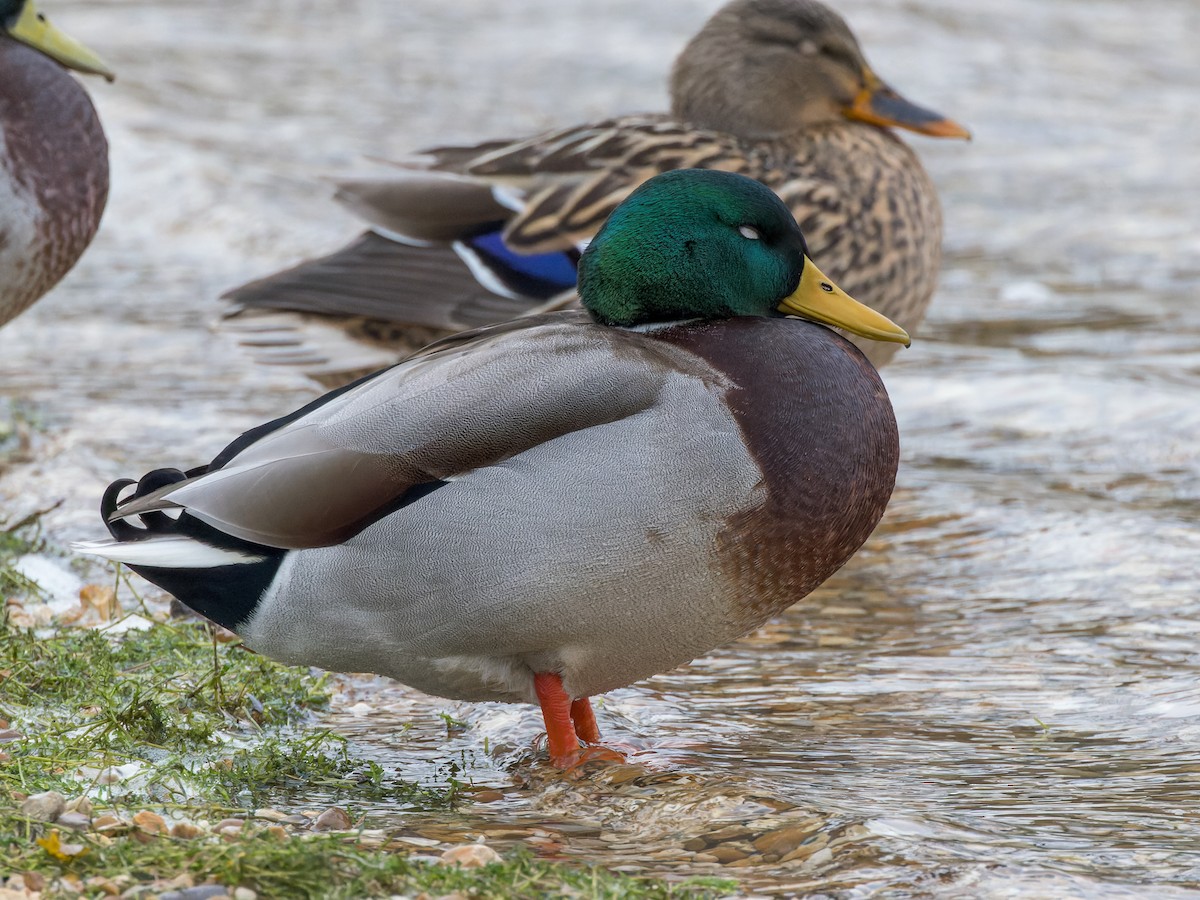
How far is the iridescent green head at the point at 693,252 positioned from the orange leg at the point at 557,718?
2.37ft

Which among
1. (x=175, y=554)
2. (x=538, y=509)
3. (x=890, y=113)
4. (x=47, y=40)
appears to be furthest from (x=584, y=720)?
(x=890, y=113)

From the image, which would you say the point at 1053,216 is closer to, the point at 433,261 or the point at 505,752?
the point at 433,261

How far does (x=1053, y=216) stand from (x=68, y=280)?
5.44m

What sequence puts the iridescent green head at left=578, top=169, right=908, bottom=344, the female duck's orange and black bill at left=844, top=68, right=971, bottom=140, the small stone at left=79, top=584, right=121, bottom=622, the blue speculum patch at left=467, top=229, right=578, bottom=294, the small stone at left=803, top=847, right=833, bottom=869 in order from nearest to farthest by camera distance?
the small stone at left=803, top=847, right=833, bottom=869, the iridescent green head at left=578, top=169, right=908, bottom=344, the small stone at left=79, top=584, right=121, bottom=622, the blue speculum patch at left=467, top=229, right=578, bottom=294, the female duck's orange and black bill at left=844, top=68, right=971, bottom=140

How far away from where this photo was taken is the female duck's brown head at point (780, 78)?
19.8ft

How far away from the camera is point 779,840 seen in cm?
307

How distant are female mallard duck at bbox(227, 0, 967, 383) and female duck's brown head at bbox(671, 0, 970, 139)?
0.01 metres

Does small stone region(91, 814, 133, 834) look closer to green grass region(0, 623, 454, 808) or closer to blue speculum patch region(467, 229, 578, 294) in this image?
green grass region(0, 623, 454, 808)

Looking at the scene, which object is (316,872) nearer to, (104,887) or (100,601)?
(104,887)

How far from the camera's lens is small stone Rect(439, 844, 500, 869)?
281cm

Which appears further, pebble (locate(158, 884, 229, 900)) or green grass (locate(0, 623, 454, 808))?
green grass (locate(0, 623, 454, 808))

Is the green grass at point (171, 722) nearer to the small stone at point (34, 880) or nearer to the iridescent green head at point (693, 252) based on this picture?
the small stone at point (34, 880)

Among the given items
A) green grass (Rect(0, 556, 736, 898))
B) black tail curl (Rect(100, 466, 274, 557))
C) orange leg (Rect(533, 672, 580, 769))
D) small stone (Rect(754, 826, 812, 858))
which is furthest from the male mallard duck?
small stone (Rect(754, 826, 812, 858))

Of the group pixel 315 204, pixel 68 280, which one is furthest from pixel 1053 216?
pixel 68 280
